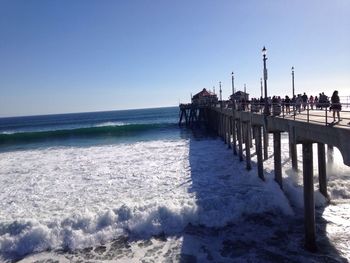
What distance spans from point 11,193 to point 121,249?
8976 millimetres

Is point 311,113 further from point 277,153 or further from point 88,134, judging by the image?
point 88,134

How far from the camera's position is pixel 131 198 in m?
14.3

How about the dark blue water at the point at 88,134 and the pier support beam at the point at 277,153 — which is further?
the dark blue water at the point at 88,134

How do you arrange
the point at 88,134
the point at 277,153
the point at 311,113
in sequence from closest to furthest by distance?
Answer: 1. the point at 277,153
2. the point at 311,113
3. the point at 88,134

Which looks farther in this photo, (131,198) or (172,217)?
(131,198)

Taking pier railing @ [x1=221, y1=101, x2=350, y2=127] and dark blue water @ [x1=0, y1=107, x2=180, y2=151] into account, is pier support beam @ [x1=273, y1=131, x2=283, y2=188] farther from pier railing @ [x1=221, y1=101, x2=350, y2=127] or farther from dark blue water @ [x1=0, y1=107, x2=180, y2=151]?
dark blue water @ [x1=0, y1=107, x2=180, y2=151]

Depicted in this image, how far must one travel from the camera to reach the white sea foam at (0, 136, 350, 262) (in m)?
11.0

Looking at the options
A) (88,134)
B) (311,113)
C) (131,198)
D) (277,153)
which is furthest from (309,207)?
(88,134)

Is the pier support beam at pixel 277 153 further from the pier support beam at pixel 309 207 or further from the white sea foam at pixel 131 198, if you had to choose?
the pier support beam at pixel 309 207

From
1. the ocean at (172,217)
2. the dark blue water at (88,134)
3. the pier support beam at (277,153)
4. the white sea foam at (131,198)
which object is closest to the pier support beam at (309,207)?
the ocean at (172,217)

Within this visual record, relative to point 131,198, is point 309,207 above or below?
above

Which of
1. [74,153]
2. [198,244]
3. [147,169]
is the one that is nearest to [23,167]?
[74,153]

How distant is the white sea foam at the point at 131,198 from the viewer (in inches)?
433

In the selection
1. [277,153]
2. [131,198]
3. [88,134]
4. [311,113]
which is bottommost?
[131,198]
